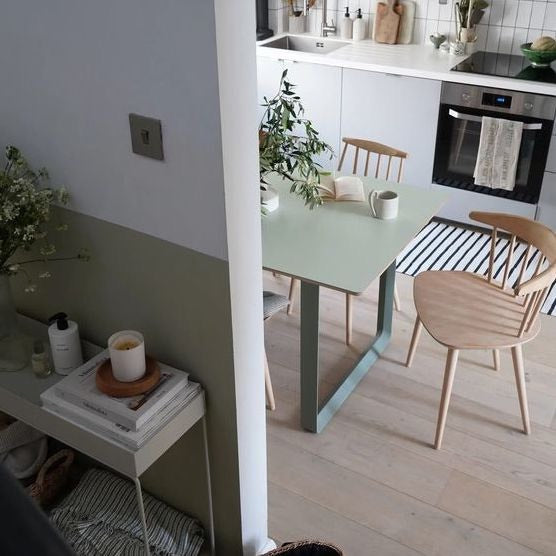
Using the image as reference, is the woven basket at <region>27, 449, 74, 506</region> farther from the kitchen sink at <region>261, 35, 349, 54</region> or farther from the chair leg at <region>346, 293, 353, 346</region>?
the kitchen sink at <region>261, 35, 349, 54</region>

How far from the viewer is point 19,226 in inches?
66.6

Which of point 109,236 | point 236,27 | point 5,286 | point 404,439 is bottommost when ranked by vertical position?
point 404,439

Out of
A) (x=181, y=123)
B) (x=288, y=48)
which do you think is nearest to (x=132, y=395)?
(x=181, y=123)

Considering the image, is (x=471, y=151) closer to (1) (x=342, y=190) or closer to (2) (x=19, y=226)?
(1) (x=342, y=190)

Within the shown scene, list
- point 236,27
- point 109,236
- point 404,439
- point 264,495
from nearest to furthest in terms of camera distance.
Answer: point 236,27, point 109,236, point 264,495, point 404,439

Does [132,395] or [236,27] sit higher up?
[236,27]

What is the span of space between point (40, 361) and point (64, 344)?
9 cm

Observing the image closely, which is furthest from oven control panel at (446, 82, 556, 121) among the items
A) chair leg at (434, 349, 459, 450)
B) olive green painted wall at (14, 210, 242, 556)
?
olive green painted wall at (14, 210, 242, 556)

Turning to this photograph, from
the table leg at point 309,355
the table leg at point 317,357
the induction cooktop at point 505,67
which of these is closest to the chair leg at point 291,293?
the table leg at point 317,357

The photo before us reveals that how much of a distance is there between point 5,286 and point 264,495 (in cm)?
98

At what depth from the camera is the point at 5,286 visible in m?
1.90

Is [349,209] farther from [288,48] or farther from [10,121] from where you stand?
[288,48]

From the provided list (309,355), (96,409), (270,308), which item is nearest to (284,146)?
(270,308)

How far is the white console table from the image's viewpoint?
5.32 feet
